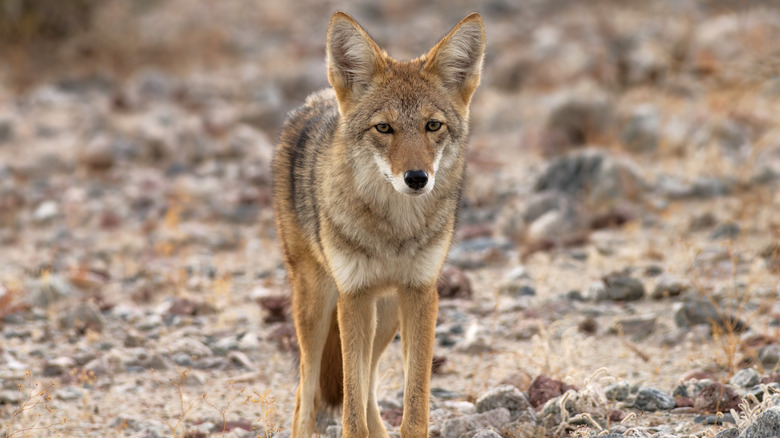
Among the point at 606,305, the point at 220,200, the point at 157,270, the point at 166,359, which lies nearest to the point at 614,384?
the point at 606,305

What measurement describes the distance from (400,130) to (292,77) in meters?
12.0

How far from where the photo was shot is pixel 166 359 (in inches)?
240

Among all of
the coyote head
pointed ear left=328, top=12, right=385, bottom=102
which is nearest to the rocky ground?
the coyote head

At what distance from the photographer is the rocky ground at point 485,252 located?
5.11 meters

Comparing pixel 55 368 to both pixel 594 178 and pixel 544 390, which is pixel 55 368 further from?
pixel 594 178

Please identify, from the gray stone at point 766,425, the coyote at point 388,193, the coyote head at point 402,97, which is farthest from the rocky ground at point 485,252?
the coyote head at point 402,97

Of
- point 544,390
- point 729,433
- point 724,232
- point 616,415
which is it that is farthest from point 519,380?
point 724,232

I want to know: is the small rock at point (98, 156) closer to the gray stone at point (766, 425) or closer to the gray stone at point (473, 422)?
the gray stone at point (473, 422)

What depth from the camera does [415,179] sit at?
4.01 meters

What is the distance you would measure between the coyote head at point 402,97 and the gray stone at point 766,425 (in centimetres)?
172

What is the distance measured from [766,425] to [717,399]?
115 centimetres

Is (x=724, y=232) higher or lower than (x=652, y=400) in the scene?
higher

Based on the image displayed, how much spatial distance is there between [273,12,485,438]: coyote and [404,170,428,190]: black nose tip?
49 millimetres

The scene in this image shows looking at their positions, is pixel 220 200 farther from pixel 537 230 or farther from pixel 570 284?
pixel 570 284
